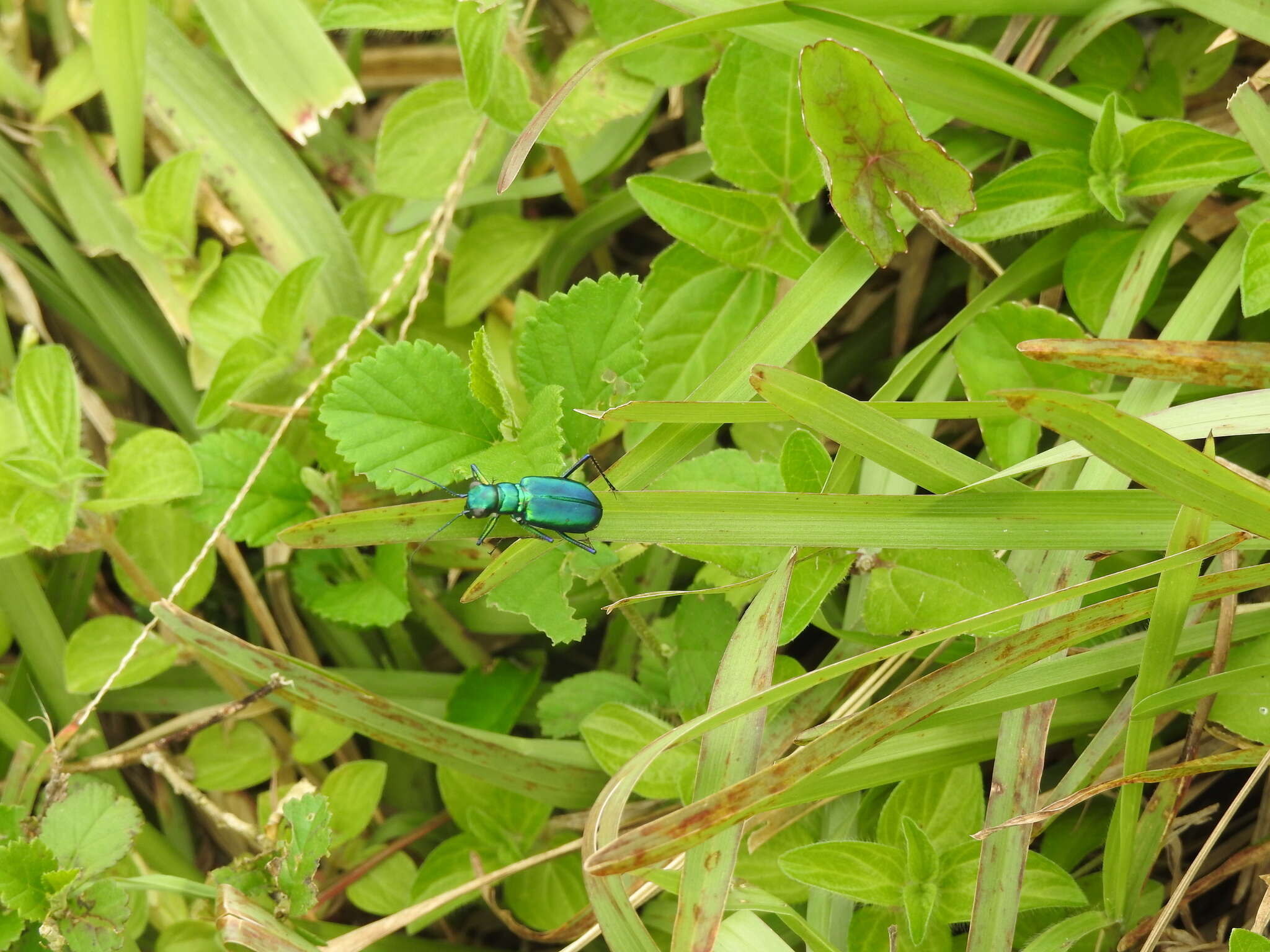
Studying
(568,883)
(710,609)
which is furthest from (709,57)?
(568,883)

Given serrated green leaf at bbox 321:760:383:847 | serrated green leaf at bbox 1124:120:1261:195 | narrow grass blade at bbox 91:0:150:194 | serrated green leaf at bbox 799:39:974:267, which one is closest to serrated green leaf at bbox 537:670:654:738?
serrated green leaf at bbox 321:760:383:847

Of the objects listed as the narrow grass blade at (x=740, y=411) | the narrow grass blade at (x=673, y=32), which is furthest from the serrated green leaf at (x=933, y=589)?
the narrow grass blade at (x=673, y=32)

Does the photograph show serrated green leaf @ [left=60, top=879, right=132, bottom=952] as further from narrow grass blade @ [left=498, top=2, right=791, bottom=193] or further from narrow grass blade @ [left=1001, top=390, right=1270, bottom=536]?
narrow grass blade @ [left=1001, top=390, right=1270, bottom=536]

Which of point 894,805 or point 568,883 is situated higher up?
point 894,805

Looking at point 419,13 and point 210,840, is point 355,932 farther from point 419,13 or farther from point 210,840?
point 419,13

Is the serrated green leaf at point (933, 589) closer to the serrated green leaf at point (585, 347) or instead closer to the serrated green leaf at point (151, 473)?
the serrated green leaf at point (585, 347)
